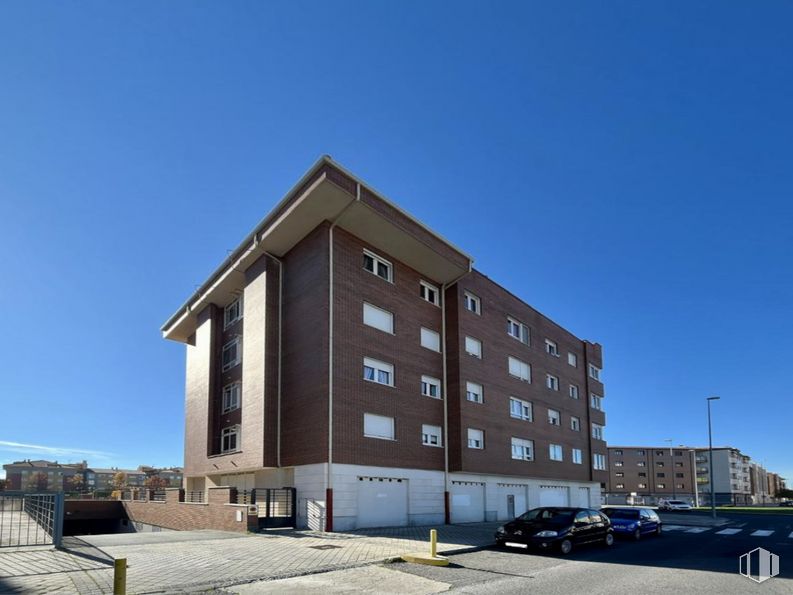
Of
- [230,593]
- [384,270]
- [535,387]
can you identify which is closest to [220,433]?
[384,270]

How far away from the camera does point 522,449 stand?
33688mm

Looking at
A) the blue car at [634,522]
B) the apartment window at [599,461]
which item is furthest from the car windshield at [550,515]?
the apartment window at [599,461]

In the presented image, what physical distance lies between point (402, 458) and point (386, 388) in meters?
2.95

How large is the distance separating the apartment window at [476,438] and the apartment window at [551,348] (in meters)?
11.4

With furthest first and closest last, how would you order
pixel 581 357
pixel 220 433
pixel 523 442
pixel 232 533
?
1. pixel 581 357
2. pixel 523 442
3. pixel 220 433
4. pixel 232 533

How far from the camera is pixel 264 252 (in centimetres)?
2642

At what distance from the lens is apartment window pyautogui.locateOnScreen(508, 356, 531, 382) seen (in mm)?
34062

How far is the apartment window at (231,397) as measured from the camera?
29219 millimetres

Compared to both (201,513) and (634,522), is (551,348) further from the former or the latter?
(201,513)

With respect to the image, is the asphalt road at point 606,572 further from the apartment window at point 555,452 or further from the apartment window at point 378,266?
the apartment window at point 555,452

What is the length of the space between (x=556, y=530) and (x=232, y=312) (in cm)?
2043

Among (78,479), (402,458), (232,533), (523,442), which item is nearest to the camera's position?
(232,533)

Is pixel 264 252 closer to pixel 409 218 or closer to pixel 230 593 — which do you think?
pixel 409 218

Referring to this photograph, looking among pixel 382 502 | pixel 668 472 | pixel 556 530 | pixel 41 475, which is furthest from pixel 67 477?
pixel 556 530
